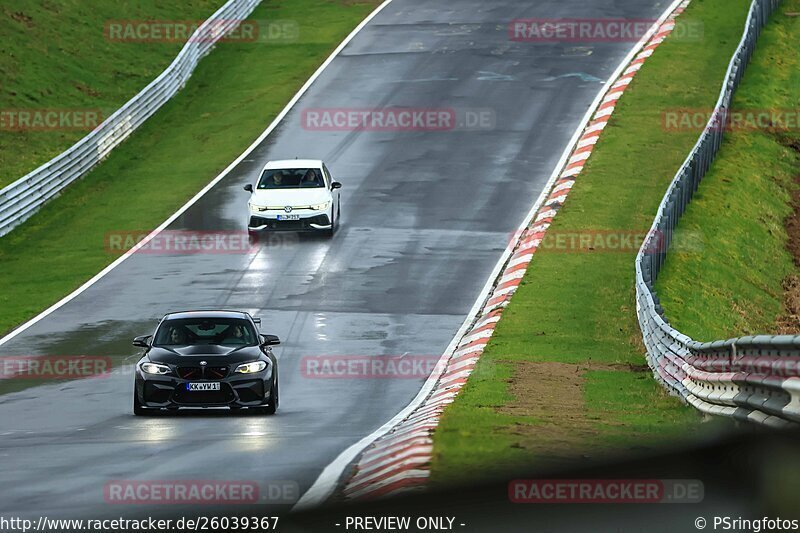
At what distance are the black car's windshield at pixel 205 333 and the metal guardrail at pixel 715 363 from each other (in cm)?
609

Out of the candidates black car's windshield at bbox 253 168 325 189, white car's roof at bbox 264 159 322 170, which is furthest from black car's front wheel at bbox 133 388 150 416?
white car's roof at bbox 264 159 322 170

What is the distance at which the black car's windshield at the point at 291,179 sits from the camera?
3541 cm

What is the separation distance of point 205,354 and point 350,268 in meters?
12.9

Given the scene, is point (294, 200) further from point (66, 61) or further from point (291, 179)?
point (66, 61)

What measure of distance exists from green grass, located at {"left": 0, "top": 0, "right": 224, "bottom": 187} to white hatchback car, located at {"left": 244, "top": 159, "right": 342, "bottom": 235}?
30.5 ft

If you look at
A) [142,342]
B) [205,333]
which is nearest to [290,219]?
[205,333]

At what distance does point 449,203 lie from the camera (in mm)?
37938

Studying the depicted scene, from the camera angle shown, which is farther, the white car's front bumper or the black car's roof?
the white car's front bumper

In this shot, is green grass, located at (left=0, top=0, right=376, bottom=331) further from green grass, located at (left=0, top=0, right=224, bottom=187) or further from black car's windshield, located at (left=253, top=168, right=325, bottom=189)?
black car's windshield, located at (left=253, top=168, right=325, bottom=189)

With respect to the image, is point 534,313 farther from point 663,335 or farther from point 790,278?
point 790,278

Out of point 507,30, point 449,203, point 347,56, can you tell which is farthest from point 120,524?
point 507,30

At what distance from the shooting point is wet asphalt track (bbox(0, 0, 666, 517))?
53.9 ft

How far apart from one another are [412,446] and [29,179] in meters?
25.7

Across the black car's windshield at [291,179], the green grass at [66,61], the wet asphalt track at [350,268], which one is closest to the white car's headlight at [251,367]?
the wet asphalt track at [350,268]
